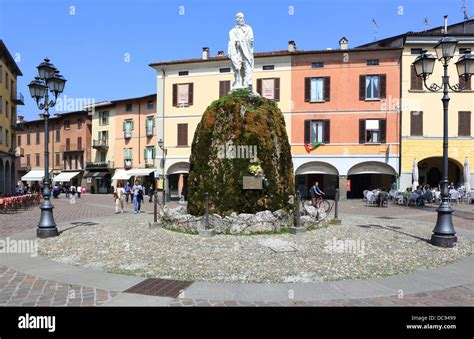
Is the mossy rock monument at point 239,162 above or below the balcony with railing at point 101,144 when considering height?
below

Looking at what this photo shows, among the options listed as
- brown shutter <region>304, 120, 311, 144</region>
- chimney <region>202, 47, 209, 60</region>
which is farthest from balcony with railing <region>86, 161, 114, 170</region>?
brown shutter <region>304, 120, 311, 144</region>

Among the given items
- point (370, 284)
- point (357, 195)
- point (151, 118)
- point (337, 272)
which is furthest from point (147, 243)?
point (151, 118)

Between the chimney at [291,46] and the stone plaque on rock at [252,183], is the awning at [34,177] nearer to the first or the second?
the chimney at [291,46]

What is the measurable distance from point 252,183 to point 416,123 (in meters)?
22.7

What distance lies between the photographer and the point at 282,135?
10977 mm

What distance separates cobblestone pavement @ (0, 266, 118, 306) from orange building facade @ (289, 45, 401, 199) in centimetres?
2494

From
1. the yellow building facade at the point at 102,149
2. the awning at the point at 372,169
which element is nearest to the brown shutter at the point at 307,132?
the awning at the point at 372,169

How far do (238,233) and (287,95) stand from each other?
2217 centimetres

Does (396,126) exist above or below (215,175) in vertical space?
above

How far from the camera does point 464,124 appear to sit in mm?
26438

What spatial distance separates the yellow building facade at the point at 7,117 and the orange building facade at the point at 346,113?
2901cm

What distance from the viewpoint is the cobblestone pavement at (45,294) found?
4.60 m

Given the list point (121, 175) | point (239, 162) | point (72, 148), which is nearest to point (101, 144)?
point (121, 175)
